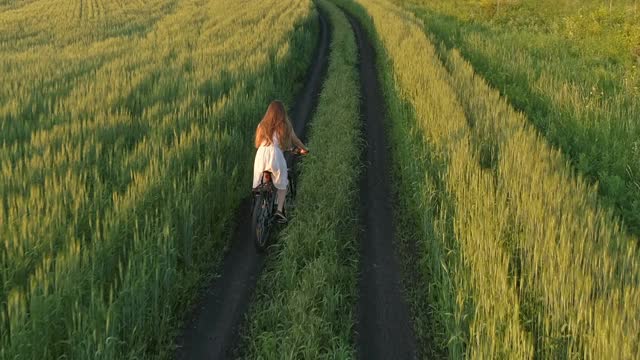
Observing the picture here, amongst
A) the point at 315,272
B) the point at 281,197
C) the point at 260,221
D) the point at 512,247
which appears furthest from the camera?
the point at 281,197

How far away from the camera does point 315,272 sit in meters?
4.94

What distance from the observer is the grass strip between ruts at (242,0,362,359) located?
4.19m

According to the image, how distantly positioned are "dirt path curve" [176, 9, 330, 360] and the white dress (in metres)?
0.94

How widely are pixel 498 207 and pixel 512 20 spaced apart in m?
27.2

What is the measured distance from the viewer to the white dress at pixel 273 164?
6070 millimetres

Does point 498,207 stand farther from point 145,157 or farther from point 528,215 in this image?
point 145,157

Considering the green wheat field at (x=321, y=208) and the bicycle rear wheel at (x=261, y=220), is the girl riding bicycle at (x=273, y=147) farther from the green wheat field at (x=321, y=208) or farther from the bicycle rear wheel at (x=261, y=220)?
the green wheat field at (x=321, y=208)

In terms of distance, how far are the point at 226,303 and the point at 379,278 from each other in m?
1.82

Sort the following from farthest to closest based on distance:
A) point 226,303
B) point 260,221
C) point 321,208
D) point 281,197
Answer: point 321,208 → point 281,197 → point 260,221 → point 226,303

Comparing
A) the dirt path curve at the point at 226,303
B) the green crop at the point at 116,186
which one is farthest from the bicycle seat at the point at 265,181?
the dirt path curve at the point at 226,303

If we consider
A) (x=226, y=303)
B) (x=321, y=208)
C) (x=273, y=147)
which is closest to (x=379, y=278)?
(x=321, y=208)

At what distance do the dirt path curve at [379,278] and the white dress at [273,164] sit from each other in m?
1.42

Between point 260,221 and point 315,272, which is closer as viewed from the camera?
point 315,272

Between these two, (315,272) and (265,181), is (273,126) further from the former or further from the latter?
(315,272)
